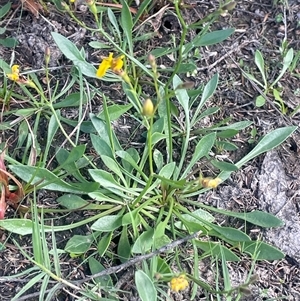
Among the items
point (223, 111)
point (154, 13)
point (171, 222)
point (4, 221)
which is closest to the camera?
point (4, 221)

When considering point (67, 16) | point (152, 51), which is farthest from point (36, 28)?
point (152, 51)

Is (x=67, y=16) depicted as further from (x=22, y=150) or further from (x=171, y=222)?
(x=171, y=222)

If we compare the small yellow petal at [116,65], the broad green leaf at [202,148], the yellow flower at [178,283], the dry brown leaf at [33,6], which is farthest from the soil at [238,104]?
the small yellow petal at [116,65]

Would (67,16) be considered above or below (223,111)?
above

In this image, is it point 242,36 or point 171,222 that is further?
point 242,36

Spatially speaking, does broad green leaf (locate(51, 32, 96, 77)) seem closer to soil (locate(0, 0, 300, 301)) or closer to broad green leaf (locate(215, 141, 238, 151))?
soil (locate(0, 0, 300, 301))

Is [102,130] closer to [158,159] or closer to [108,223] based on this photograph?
[158,159]

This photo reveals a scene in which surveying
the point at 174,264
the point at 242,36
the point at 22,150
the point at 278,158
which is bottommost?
the point at 174,264
